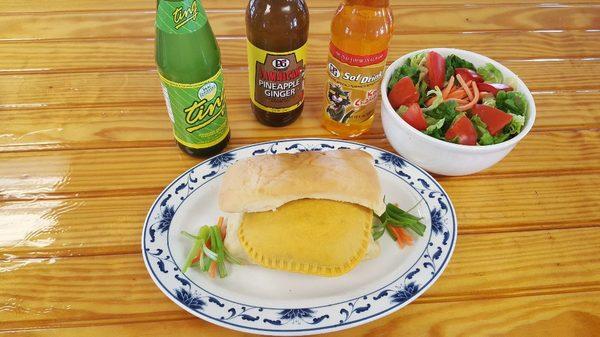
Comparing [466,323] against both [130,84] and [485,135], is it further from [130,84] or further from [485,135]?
[130,84]

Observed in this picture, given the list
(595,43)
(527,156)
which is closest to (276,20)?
(527,156)

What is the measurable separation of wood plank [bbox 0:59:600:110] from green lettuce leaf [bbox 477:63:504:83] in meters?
0.26

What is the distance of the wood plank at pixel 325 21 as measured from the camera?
130cm

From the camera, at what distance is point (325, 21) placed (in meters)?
1.37

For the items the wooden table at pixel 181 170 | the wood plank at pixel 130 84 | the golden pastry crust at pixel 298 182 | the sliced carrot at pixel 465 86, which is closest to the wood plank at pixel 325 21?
the wooden table at pixel 181 170

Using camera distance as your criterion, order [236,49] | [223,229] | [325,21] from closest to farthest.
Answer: [223,229], [236,49], [325,21]

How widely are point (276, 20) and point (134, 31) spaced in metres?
0.59

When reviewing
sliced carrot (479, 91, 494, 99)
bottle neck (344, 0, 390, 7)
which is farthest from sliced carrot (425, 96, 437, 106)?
bottle neck (344, 0, 390, 7)

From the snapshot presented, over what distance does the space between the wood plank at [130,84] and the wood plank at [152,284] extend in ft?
1.51

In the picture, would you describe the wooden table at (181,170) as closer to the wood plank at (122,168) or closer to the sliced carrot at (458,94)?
the wood plank at (122,168)

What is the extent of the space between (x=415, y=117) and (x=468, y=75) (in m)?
0.19

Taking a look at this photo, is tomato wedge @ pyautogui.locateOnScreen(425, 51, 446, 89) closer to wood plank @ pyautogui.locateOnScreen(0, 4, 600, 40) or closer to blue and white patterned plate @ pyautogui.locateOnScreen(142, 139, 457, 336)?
A: blue and white patterned plate @ pyautogui.locateOnScreen(142, 139, 457, 336)

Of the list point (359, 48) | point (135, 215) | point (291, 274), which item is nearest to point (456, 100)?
point (359, 48)

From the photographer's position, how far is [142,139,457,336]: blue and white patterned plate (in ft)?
2.35
